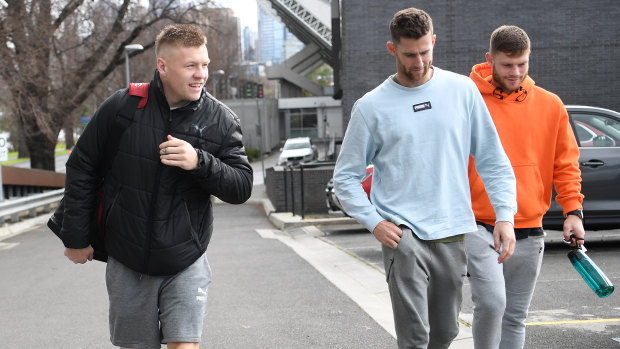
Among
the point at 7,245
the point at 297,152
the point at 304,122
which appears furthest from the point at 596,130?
the point at 304,122

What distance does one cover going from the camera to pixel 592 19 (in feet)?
66.2

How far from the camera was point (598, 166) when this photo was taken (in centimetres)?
926

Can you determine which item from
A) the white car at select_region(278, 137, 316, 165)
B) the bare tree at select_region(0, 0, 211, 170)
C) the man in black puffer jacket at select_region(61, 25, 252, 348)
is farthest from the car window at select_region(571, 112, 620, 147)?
the white car at select_region(278, 137, 316, 165)

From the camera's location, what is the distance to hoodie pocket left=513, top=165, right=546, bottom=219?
400 cm

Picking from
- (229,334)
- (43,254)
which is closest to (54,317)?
(229,334)

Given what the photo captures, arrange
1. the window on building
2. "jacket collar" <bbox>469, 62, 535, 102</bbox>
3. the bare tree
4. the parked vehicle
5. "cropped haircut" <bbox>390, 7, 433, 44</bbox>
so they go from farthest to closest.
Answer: the window on building < the bare tree < the parked vehicle < "jacket collar" <bbox>469, 62, 535, 102</bbox> < "cropped haircut" <bbox>390, 7, 433, 44</bbox>

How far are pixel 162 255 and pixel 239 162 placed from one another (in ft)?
1.81

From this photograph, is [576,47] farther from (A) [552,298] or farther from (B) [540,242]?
(B) [540,242]

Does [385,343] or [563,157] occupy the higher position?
[563,157]

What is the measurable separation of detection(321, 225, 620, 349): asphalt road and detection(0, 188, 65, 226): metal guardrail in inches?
413

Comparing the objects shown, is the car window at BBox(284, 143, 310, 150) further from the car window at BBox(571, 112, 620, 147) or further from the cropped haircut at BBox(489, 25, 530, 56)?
the cropped haircut at BBox(489, 25, 530, 56)

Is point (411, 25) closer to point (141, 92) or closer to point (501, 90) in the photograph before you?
point (501, 90)

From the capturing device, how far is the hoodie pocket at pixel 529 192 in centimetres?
400

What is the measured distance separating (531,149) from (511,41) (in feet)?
1.89
